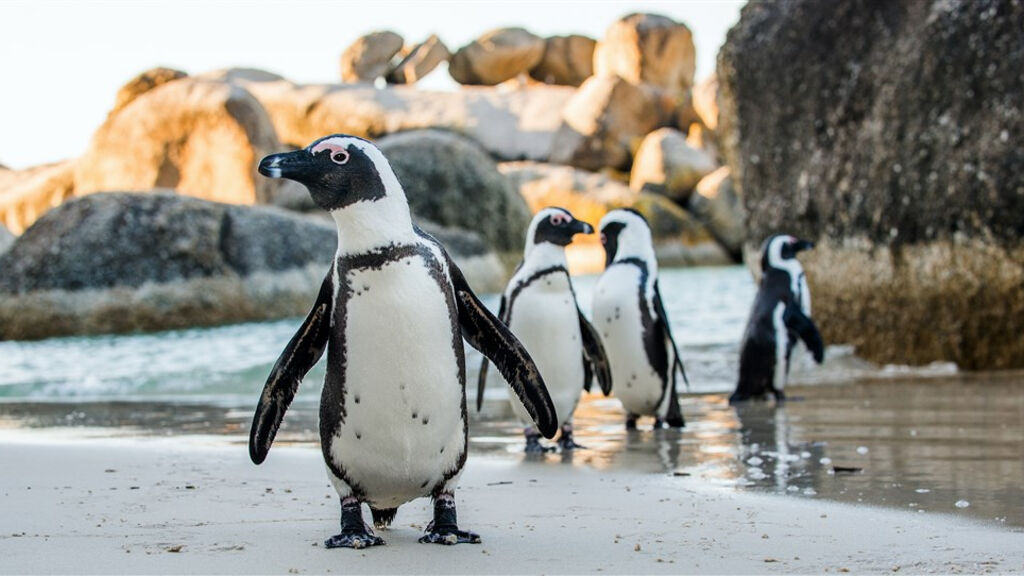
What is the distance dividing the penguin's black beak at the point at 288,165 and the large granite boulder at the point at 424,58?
57092 millimetres

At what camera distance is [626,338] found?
251 inches

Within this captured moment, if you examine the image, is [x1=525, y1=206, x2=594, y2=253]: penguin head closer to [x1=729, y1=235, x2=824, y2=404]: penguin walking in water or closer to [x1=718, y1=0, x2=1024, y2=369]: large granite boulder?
[x1=729, y1=235, x2=824, y2=404]: penguin walking in water

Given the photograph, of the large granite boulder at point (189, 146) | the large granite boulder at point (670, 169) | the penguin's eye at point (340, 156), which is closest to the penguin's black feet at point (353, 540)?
→ the penguin's eye at point (340, 156)

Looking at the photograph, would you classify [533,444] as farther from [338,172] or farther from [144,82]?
[144,82]

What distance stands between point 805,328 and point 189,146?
57.3 feet

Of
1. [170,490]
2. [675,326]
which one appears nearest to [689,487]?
[170,490]

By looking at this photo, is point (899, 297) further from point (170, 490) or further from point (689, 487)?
point (170, 490)

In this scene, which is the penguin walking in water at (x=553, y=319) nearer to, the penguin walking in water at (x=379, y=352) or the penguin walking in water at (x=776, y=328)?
the penguin walking in water at (x=776, y=328)

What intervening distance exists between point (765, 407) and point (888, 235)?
2389mm

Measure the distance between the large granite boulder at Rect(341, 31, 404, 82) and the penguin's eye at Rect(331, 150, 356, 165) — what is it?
195 feet

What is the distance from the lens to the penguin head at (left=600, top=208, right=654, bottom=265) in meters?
6.57

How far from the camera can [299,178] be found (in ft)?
10.3

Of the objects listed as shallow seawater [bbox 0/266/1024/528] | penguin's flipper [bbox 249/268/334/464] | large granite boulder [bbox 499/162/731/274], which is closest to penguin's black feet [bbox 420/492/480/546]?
penguin's flipper [bbox 249/268/334/464]

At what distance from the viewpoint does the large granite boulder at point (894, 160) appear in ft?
26.4
